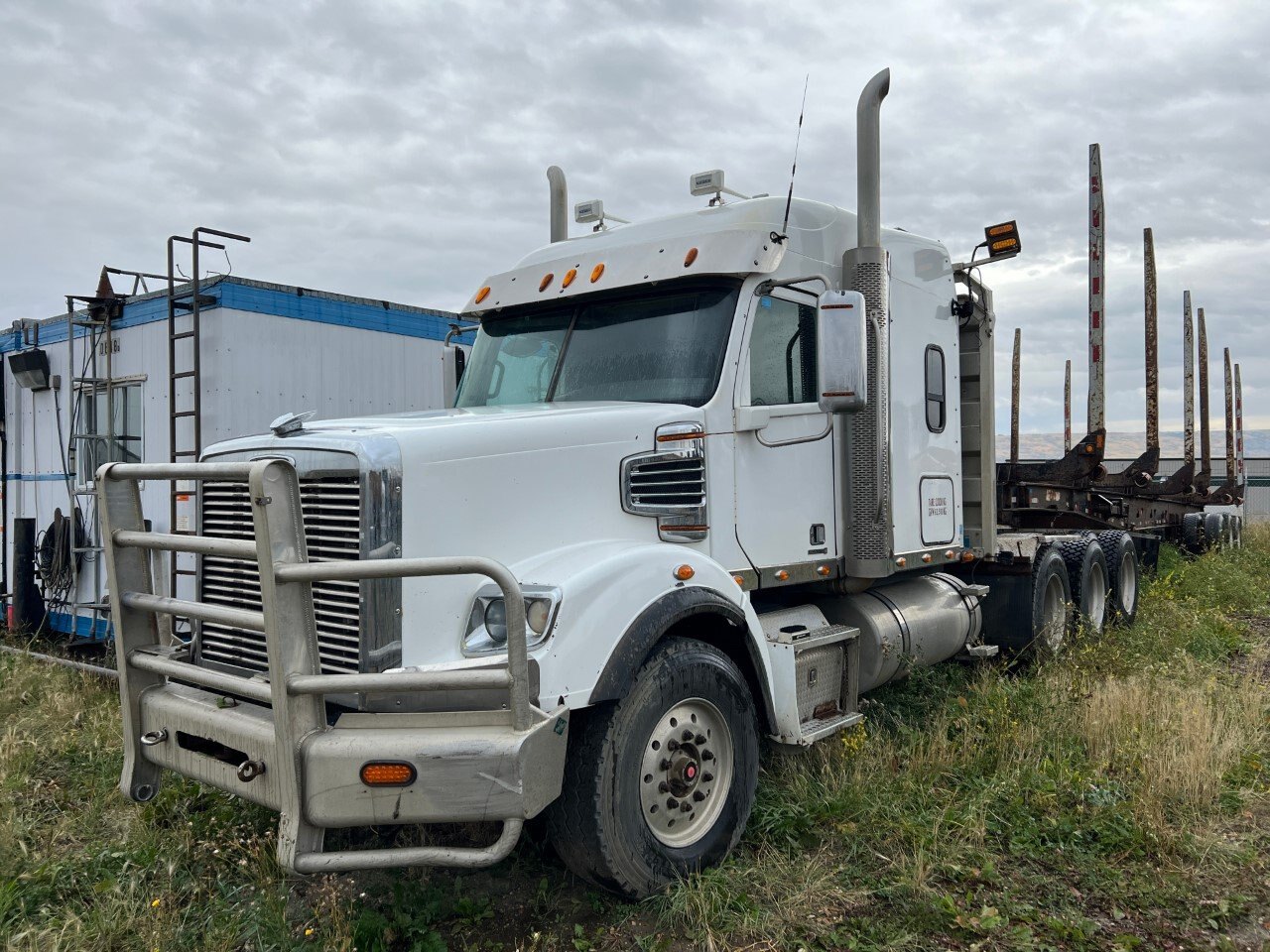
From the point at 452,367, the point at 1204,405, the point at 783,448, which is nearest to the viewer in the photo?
the point at 783,448

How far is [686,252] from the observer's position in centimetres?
479

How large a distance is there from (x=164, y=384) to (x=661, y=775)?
6.53 meters

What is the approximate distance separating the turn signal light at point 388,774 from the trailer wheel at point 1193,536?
53.9ft

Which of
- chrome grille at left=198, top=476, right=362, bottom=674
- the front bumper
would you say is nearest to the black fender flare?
the front bumper

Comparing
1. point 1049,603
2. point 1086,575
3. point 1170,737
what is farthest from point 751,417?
point 1086,575

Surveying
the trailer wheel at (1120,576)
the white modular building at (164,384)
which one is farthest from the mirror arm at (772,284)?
the trailer wheel at (1120,576)

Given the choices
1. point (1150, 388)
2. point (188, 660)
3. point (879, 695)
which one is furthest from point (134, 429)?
point (1150, 388)

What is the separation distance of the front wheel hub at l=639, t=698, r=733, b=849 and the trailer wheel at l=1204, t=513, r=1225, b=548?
1512 cm

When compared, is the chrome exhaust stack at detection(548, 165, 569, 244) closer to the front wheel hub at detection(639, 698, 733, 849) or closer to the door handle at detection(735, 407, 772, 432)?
the door handle at detection(735, 407, 772, 432)

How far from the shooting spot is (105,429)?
9156 mm

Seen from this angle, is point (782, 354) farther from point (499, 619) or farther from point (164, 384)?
point (164, 384)

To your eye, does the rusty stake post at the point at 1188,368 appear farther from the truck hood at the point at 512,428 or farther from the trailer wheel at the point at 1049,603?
the truck hood at the point at 512,428

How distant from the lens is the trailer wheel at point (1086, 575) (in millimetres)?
8422

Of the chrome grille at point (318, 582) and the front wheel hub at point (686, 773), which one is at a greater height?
the chrome grille at point (318, 582)
